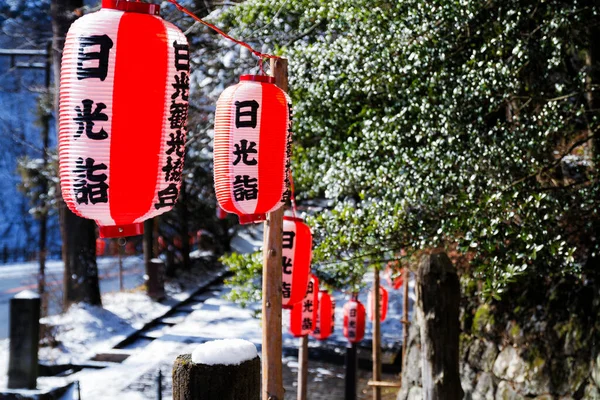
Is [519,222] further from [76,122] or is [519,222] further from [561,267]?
[76,122]

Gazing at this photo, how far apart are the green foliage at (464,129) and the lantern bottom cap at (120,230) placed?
3678 millimetres

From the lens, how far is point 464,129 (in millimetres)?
7211

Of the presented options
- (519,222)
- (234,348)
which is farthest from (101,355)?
(234,348)

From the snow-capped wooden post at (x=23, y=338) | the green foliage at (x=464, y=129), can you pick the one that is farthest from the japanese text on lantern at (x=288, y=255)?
the snow-capped wooden post at (x=23, y=338)

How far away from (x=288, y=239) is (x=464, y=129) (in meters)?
2.41

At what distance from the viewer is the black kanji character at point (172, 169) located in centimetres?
388

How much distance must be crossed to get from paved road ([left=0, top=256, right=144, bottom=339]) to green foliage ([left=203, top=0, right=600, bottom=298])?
10.5 meters

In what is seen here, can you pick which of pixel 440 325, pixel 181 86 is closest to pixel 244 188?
pixel 181 86

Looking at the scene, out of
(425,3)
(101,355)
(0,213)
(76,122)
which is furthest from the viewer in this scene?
(0,213)

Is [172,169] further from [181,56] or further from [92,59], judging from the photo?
[92,59]

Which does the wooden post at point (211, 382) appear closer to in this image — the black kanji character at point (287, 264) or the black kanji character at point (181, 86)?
the black kanji character at point (181, 86)

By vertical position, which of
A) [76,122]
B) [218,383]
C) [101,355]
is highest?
[76,122]

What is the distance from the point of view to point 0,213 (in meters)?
27.8

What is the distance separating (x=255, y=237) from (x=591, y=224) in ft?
75.8
